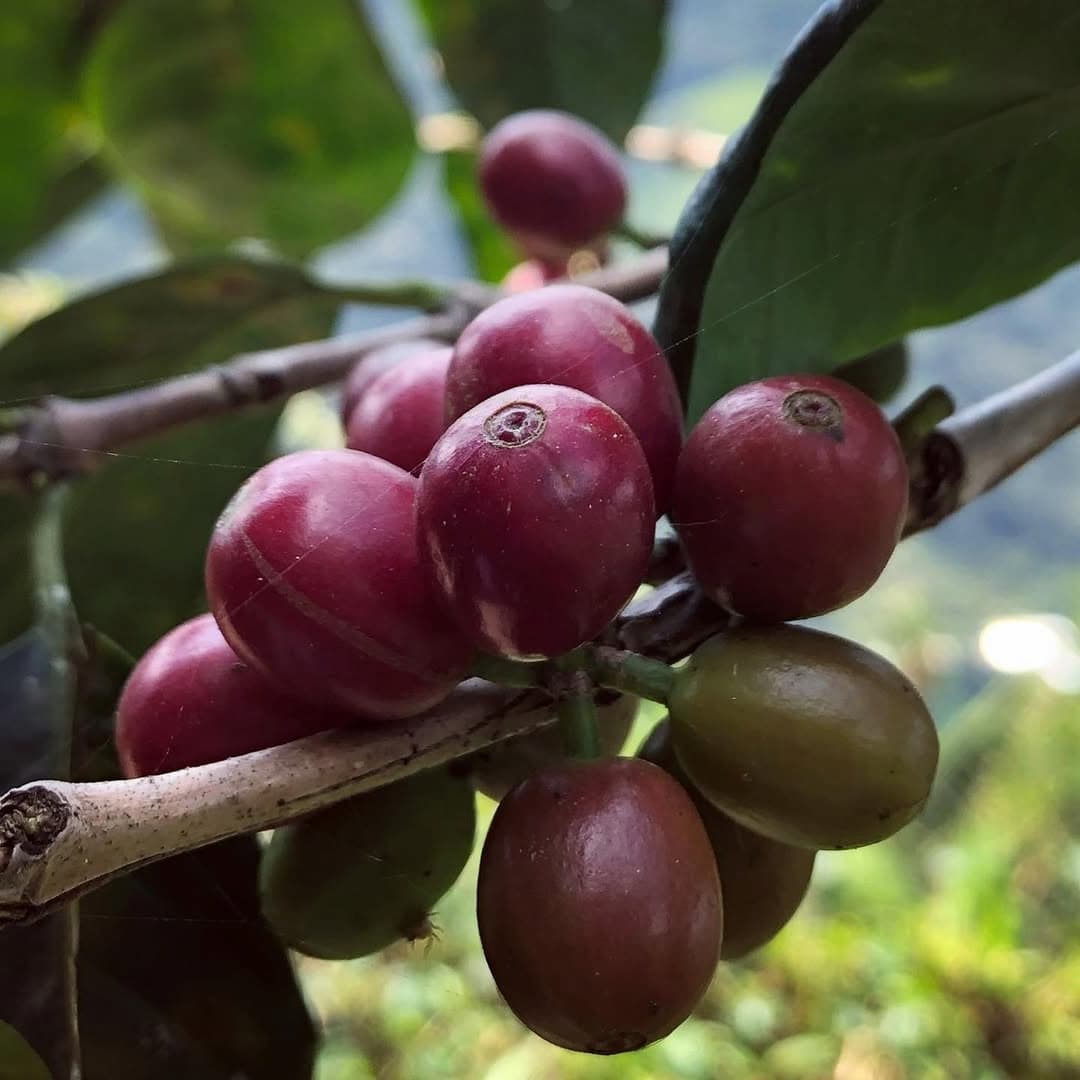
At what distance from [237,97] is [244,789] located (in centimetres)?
98

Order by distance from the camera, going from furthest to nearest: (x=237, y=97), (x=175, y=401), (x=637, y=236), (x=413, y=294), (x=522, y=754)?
(x=237, y=97)
(x=637, y=236)
(x=413, y=294)
(x=175, y=401)
(x=522, y=754)

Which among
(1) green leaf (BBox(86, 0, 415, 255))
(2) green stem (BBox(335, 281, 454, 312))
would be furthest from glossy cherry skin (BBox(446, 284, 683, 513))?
(1) green leaf (BBox(86, 0, 415, 255))

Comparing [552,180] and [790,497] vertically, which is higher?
[790,497]

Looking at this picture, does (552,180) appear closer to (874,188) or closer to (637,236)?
(637,236)

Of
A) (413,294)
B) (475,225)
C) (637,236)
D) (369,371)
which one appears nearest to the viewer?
(369,371)

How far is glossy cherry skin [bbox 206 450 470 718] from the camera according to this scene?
0.34 m

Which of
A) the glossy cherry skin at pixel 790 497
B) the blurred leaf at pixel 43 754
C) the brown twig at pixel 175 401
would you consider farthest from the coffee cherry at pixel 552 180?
the glossy cherry skin at pixel 790 497

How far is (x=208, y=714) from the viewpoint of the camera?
373 millimetres

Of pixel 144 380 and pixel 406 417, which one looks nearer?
pixel 406 417

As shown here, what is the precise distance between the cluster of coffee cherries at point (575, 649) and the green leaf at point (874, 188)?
0.08m

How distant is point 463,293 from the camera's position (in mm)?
830

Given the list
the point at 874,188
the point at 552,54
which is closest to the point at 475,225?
the point at 552,54

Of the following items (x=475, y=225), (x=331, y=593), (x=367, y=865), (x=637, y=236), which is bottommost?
(x=475, y=225)

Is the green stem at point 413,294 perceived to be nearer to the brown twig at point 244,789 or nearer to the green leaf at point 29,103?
the brown twig at point 244,789
